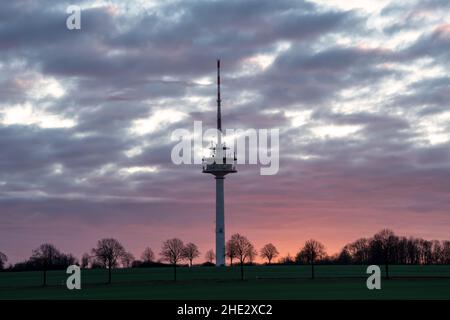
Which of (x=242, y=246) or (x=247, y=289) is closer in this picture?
(x=247, y=289)

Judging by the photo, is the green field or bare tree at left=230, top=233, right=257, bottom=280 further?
bare tree at left=230, top=233, right=257, bottom=280

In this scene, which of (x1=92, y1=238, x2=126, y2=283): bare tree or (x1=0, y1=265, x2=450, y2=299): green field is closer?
(x1=0, y1=265, x2=450, y2=299): green field

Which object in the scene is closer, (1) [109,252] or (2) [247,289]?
(2) [247,289]

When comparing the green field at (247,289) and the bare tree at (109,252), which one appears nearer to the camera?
the green field at (247,289)

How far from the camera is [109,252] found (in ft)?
530

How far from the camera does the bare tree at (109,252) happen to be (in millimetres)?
159875

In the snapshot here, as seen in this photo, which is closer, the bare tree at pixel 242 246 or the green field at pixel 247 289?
the green field at pixel 247 289

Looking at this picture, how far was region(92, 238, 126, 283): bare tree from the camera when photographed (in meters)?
160
